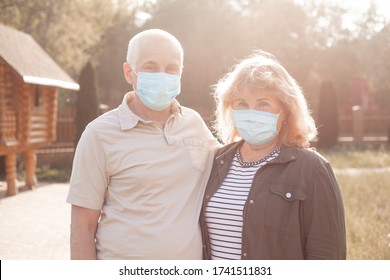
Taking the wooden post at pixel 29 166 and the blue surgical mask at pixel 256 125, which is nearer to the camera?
the blue surgical mask at pixel 256 125

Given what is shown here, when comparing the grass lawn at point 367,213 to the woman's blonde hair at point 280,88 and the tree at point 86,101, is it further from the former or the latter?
the tree at point 86,101

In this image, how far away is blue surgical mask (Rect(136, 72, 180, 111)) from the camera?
321cm

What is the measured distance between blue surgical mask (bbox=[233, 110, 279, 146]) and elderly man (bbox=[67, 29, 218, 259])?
336 mm

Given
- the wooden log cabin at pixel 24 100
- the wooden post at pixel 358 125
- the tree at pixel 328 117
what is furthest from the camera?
the wooden post at pixel 358 125

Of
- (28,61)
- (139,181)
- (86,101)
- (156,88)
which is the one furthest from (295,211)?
(86,101)

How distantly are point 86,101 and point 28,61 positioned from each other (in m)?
4.93

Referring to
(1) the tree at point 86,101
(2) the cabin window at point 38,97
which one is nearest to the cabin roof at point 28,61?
(2) the cabin window at point 38,97

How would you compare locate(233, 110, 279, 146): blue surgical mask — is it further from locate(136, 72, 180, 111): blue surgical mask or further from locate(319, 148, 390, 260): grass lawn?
locate(319, 148, 390, 260): grass lawn

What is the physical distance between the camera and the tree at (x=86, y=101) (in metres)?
17.4

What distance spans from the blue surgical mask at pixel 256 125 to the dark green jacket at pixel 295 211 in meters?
0.16

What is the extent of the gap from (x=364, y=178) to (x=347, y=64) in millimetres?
21923
